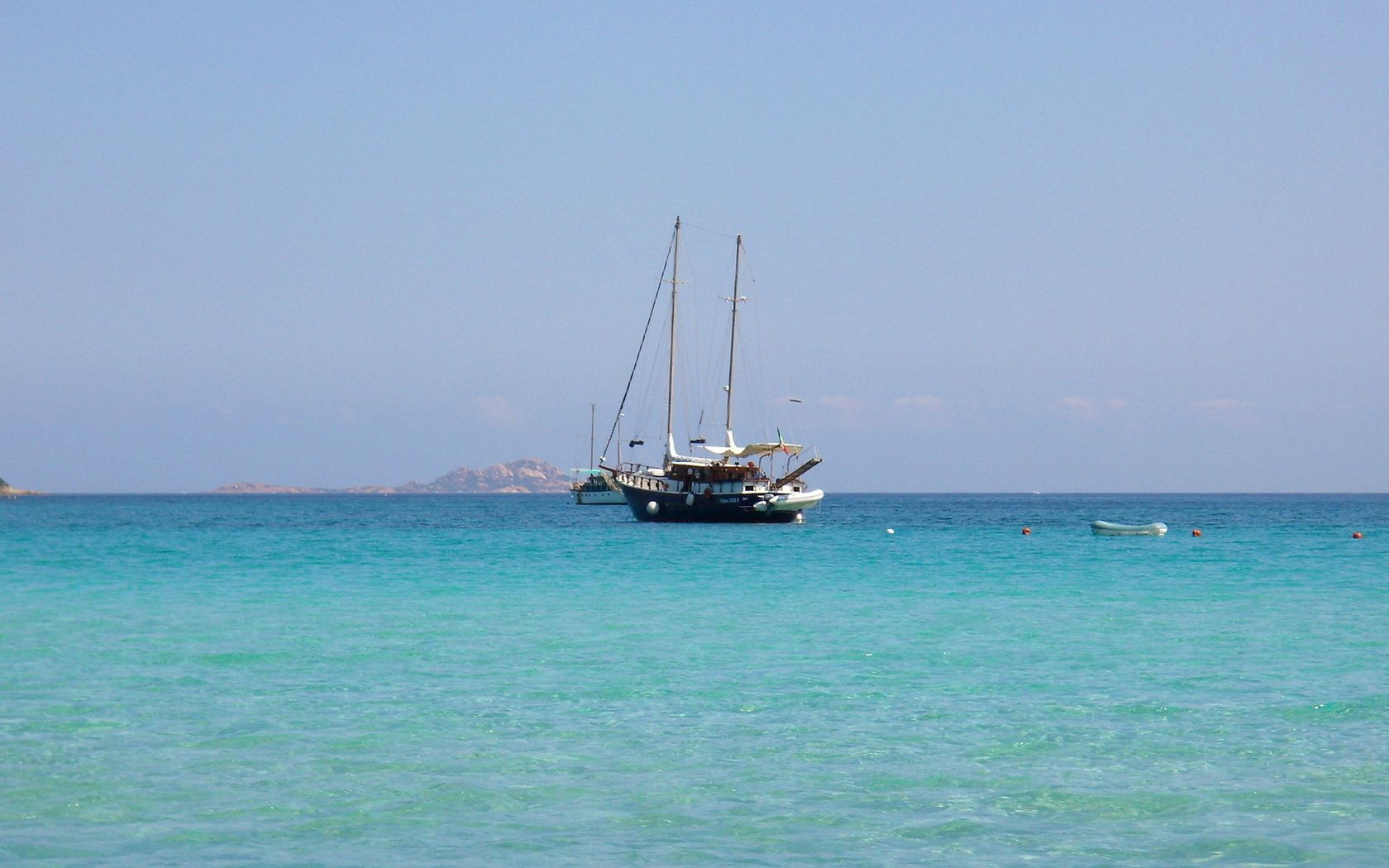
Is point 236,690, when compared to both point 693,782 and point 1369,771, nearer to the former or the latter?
point 693,782

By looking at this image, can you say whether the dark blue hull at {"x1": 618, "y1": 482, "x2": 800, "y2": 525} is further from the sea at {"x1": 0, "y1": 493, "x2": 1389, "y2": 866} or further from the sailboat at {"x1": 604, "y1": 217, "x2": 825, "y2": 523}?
the sea at {"x1": 0, "y1": 493, "x2": 1389, "y2": 866}

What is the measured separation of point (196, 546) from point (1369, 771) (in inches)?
2296

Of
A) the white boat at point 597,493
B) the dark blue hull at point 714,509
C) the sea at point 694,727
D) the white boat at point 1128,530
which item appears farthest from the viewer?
the white boat at point 597,493

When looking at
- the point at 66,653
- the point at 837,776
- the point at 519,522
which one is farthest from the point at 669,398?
the point at 837,776

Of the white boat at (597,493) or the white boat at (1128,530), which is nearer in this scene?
the white boat at (1128,530)

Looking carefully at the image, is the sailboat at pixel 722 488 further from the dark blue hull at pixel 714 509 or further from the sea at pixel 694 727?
the sea at pixel 694 727

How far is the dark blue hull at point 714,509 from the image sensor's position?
3462 inches

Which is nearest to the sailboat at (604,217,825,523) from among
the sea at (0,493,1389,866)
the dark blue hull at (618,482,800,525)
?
the dark blue hull at (618,482,800,525)

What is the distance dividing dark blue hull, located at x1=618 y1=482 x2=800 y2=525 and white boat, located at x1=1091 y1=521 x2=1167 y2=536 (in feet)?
68.7

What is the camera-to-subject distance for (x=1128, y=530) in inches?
2968

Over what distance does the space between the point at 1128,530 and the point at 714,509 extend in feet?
86.2

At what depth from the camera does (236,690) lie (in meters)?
17.7

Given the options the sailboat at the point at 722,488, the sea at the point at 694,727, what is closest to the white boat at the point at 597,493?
the sailboat at the point at 722,488

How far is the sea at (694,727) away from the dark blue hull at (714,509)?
52.3m
